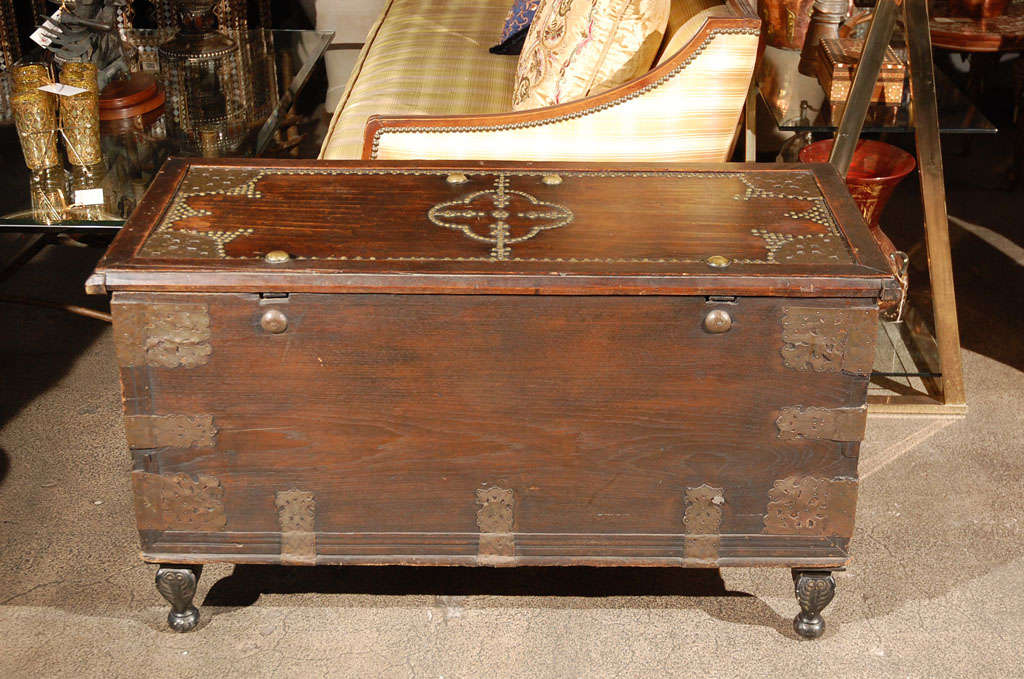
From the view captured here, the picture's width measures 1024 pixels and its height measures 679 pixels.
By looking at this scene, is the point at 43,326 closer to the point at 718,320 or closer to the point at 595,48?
the point at 595,48

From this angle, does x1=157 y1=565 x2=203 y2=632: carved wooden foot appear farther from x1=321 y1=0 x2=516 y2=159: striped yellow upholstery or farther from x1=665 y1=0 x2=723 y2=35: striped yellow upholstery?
x1=665 y1=0 x2=723 y2=35: striped yellow upholstery

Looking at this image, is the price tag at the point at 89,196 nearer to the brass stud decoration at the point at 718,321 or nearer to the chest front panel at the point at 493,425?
the chest front panel at the point at 493,425

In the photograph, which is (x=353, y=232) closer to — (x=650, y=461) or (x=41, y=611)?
(x=650, y=461)

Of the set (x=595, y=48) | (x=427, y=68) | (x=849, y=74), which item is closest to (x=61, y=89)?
(x=427, y=68)

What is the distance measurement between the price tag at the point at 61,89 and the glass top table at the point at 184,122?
20 cm

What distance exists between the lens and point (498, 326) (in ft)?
6.05

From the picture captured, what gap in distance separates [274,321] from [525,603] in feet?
2.68

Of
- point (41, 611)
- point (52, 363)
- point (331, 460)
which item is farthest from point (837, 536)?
point (52, 363)

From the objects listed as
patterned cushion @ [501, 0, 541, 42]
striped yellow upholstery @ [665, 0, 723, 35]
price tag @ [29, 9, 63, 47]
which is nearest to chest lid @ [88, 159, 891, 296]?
striped yellow upholstery @ [665, 0, 723, 35]

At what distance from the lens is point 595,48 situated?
2.45 m

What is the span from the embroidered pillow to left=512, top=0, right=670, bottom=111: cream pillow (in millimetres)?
709

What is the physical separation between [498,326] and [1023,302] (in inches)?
86.4

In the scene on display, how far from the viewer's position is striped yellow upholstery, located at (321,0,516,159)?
2.97 m

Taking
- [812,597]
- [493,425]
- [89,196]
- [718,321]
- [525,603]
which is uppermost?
[718,321]
